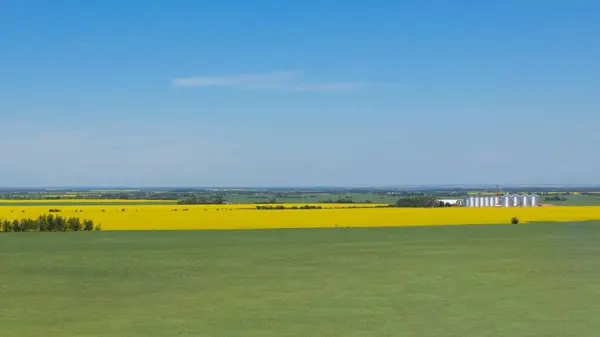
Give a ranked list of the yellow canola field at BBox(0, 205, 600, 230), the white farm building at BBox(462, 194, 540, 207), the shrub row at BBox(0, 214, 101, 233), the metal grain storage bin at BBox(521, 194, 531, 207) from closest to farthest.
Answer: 1. the shrub row at BBox(0, 214, 101, 233)
2. the yellow canola field at BBox(0, 205, 600, 230)
3. the white farm building at BBox(462, 194, 540, 207)
4. the metal grain storage bin at BBox(521, 194, 531, 207)

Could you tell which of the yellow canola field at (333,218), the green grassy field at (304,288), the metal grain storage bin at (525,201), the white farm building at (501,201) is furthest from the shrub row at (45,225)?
the metal grain storage bin at (525,201)

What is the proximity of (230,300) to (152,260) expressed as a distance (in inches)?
547

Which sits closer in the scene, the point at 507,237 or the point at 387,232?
the point at 507,237

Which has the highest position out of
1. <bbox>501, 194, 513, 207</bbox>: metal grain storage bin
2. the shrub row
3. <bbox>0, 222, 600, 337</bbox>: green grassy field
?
<bbox>501, 194, 513, 207</bbox>: metal grain storage bin

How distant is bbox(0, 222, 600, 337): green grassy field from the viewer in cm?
1875

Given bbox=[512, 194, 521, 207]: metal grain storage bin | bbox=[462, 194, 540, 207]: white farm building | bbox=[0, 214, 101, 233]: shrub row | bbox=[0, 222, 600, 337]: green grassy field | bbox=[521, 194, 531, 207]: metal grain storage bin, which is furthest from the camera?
bbox=[512, 194, 521, 207]: metal grain storage bin

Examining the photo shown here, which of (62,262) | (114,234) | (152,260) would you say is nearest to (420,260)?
(152,260)

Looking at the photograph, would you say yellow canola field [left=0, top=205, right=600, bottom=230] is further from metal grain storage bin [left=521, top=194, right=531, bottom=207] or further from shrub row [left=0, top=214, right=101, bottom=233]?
metal grain storage bin [left=521, top=194, right=531, bottom=207]

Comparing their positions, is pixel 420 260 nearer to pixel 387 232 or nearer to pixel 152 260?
pixel 152 260

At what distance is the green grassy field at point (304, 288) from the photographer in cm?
1875

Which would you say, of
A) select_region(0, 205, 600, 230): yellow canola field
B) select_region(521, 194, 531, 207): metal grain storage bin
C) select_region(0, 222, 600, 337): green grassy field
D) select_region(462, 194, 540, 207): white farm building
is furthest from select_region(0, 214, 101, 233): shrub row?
select_region(521, 194, 531, 207): metal grain storage bin

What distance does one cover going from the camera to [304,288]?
25250 millimetres

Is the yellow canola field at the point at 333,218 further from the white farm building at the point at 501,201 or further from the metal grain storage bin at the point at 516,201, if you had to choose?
the metal grain storage bin at the point at 516,201

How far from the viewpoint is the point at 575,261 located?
3281 centimetres
